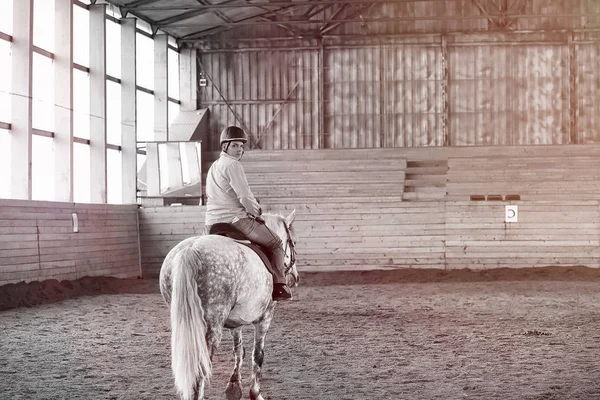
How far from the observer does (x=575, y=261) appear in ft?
68.2

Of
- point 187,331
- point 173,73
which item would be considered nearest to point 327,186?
point 173,73

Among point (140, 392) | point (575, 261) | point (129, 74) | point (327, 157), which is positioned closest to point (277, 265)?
point (140, 392)

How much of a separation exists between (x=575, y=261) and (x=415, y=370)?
557 inches

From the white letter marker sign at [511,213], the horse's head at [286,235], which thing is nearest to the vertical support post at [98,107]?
the white letter marker sign at [511,213]

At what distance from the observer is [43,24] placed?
19734mm

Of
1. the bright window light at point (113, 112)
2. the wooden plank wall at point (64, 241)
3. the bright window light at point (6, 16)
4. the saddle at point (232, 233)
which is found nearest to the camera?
the saddle at point (232, 233)

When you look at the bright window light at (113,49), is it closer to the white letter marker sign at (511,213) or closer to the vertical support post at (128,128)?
the vertical support post at (128,128)

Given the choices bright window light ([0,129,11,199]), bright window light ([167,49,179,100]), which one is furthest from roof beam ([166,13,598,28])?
bright window light ([0,129,11,199])

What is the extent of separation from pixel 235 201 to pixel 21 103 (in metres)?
12.4

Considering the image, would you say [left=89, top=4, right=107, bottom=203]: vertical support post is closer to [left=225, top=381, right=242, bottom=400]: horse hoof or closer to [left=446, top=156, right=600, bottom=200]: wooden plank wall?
[left=446, top=156, right=600, bottom=200]: wooden plank wall

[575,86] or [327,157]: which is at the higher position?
[575,86]

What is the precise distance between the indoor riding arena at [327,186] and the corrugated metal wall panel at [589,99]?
0.08m

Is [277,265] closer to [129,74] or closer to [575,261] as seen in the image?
[575,261]

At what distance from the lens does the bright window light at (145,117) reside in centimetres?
2572
